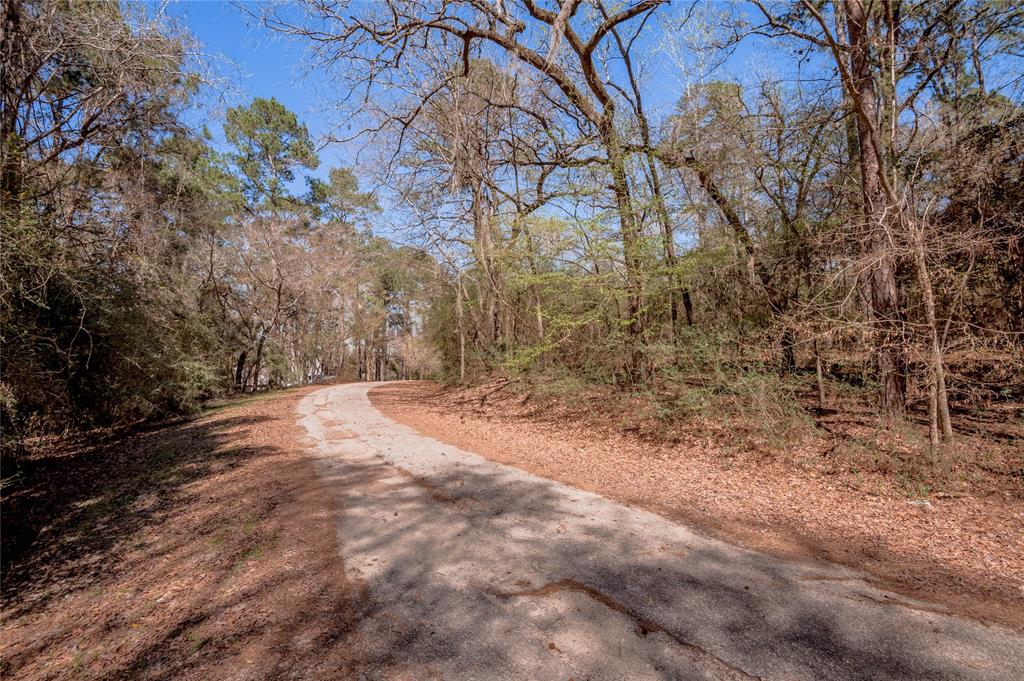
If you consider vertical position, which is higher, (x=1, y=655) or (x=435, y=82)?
(x=435, y=82)

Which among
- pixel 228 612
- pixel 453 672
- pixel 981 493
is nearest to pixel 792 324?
pixel 981 493

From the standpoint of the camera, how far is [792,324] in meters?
6.40

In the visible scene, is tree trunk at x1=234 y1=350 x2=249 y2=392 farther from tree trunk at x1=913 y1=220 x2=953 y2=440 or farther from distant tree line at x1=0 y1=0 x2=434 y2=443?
tree trunk at x1=913 y1=220 x2=953 y2=440

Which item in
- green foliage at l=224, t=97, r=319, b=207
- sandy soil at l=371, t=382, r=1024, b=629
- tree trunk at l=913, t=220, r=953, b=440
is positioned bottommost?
sandy soil at l=371, t=382, r=1024, b=629

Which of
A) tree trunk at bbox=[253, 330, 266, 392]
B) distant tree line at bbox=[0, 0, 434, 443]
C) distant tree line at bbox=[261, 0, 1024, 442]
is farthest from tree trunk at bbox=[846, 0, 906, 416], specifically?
tree trunk at bbox=[253, 330, 266, 392]

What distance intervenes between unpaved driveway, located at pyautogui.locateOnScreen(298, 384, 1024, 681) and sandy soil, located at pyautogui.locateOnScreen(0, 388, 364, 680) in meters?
0.36

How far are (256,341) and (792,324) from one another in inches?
886

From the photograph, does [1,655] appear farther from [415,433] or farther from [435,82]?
[435,82]

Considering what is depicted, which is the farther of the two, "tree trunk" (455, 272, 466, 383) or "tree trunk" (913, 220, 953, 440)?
"tree trunk" (455, 272, 466, 383)

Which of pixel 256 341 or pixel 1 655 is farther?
pixel 256 341

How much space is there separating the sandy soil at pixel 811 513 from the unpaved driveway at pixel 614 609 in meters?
0.39

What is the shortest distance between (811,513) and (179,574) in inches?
238

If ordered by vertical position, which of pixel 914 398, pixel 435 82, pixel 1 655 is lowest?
pixel 1 655

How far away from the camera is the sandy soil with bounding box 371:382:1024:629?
3.35 meters
